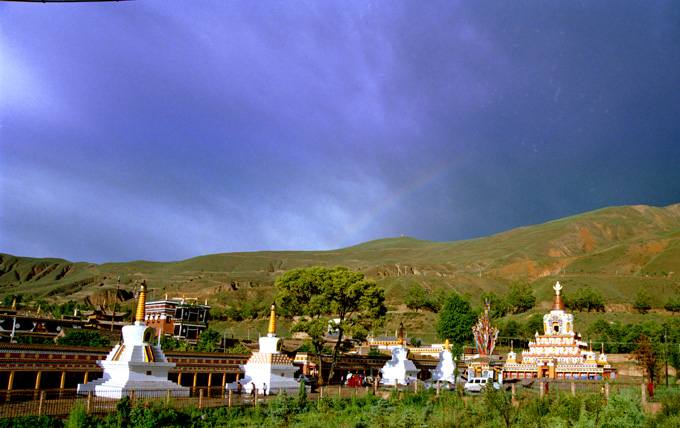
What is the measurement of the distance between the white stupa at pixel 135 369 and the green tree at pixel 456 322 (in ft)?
150

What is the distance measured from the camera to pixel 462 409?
886 inches

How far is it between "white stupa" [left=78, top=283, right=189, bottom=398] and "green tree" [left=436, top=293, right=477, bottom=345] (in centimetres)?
4574

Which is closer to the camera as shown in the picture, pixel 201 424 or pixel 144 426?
pixel 144 426

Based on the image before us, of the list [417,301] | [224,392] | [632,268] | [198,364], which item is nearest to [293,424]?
[224,392]

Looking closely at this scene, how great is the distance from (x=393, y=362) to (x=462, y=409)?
1993cm

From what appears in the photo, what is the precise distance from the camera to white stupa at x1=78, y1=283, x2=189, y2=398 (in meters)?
24.6

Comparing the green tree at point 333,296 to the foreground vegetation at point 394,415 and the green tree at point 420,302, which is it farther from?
the green tree at point 420,302

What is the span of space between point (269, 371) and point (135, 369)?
8897 mm

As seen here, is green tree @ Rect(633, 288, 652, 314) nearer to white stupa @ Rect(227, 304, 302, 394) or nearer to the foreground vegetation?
the foreground vegetation

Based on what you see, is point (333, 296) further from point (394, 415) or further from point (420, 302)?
point (420, 302)

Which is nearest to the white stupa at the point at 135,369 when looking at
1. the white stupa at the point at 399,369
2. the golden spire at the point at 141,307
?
the golden spire at the point at 141,307

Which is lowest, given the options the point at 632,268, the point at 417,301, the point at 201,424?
the point at 201,424

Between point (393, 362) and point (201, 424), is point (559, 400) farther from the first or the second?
point (393, 362)

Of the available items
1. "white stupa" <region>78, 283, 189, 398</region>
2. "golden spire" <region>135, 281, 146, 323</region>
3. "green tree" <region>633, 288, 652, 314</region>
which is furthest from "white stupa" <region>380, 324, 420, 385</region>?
"green tree" <region>633, 288, 652, 314</region>
